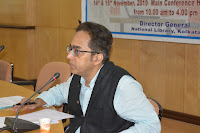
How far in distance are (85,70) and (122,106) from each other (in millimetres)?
367

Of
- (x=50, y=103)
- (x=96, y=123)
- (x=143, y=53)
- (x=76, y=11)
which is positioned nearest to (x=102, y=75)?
(x=96, y=123)

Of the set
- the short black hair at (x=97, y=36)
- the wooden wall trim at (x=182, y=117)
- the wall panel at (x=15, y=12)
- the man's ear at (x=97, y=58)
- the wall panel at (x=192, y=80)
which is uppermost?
the wall panel at (x=15, y=12)

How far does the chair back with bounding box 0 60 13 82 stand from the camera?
3959 millimetres

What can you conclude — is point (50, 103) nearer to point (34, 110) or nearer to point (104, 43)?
point (34, 110)

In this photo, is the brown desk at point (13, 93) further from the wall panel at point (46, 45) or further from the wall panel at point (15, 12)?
the wall panel at point (15, 12)

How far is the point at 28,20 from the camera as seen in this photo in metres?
6.59

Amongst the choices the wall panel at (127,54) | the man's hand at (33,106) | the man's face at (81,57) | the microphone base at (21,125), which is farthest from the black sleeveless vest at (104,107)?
the wall panel at (127,54)

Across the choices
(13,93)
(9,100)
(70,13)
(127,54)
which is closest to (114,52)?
(127,54)

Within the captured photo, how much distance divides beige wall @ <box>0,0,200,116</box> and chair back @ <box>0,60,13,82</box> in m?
1.78

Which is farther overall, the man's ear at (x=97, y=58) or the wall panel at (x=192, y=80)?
the wall panel at (x=192, y=80)

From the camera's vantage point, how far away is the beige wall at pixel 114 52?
4504 mm

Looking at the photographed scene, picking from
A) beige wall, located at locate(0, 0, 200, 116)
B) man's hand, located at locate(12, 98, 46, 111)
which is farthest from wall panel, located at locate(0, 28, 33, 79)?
man's hand, located at locate(12, 98, 46, 111)

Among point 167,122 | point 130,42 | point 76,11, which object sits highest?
point 76,11

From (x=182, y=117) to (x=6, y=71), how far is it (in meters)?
2.27
